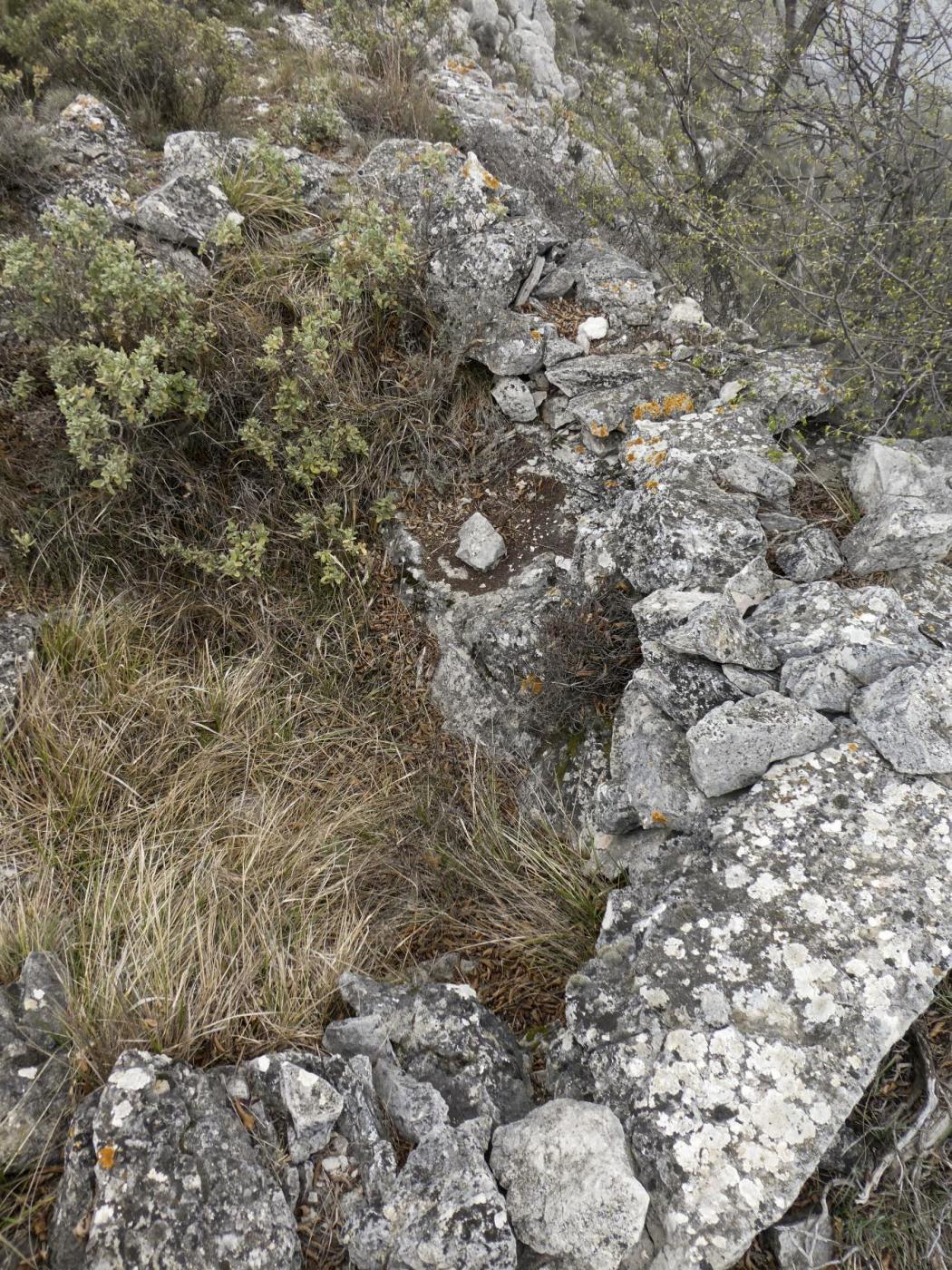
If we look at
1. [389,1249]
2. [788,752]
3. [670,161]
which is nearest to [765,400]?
[788,752]

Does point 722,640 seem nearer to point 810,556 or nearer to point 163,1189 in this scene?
point 810,556

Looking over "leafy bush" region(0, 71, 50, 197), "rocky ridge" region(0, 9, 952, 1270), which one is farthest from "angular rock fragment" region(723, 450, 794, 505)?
"leafy bush" region(0, 71, 50, 197)

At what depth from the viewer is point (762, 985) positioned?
6.93 feet

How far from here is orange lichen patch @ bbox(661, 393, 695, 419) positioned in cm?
391

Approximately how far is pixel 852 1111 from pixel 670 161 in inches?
287

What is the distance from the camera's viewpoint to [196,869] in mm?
2893

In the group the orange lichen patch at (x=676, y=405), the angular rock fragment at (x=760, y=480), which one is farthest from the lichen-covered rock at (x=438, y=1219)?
the orange lichen patch at (x=676, y=405)

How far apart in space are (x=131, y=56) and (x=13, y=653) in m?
5.27

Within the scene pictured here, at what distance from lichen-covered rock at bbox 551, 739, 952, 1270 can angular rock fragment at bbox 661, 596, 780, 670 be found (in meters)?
A: 0.43

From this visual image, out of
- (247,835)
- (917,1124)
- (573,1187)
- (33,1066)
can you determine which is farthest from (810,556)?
(33,1066)

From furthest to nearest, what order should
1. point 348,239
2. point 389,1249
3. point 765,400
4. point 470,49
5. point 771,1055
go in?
point 470,49 < point 348,239 < point 765,400 < point 771,1055 < point 389,1249

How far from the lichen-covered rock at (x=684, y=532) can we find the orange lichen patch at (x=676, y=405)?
49cm

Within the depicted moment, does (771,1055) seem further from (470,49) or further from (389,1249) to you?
(470,49)

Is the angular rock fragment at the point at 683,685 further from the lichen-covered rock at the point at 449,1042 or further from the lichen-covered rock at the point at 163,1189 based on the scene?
the lichen-covered rock at the point at 163,1189
